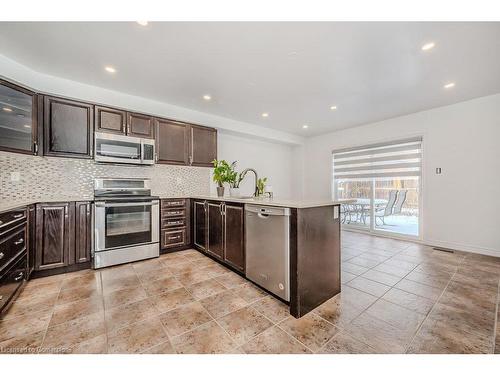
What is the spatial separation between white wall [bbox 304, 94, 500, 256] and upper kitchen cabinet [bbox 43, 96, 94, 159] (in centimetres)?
556

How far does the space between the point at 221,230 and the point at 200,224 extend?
0.69 metres

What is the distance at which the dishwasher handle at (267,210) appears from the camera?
6.05 ft

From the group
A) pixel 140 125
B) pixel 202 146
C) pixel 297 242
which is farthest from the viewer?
pixel 202 146

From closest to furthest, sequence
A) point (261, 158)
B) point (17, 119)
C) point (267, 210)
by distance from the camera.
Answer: point (267, 210) → point (17, 119) → point (261, 158)

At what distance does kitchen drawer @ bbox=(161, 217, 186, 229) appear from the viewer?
339 centimetres

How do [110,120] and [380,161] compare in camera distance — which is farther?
[380,161]

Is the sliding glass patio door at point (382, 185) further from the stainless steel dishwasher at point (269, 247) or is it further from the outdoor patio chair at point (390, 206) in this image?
the stainless steel dishwasher at point (269, 247)

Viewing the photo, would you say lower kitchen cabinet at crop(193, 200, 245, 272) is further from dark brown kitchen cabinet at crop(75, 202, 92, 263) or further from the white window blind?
the white window blind

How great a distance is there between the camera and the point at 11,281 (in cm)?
190

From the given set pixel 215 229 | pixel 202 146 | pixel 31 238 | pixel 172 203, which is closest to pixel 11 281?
pixel 31 238

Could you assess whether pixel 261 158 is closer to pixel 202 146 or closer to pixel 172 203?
pixel 202 146

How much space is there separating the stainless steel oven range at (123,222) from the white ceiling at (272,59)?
153 cm

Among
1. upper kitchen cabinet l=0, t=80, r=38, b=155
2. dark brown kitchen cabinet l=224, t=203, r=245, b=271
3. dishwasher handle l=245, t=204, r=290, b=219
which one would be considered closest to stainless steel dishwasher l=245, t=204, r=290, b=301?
dishwasher handle l=245, t=204, r=290, b=219
